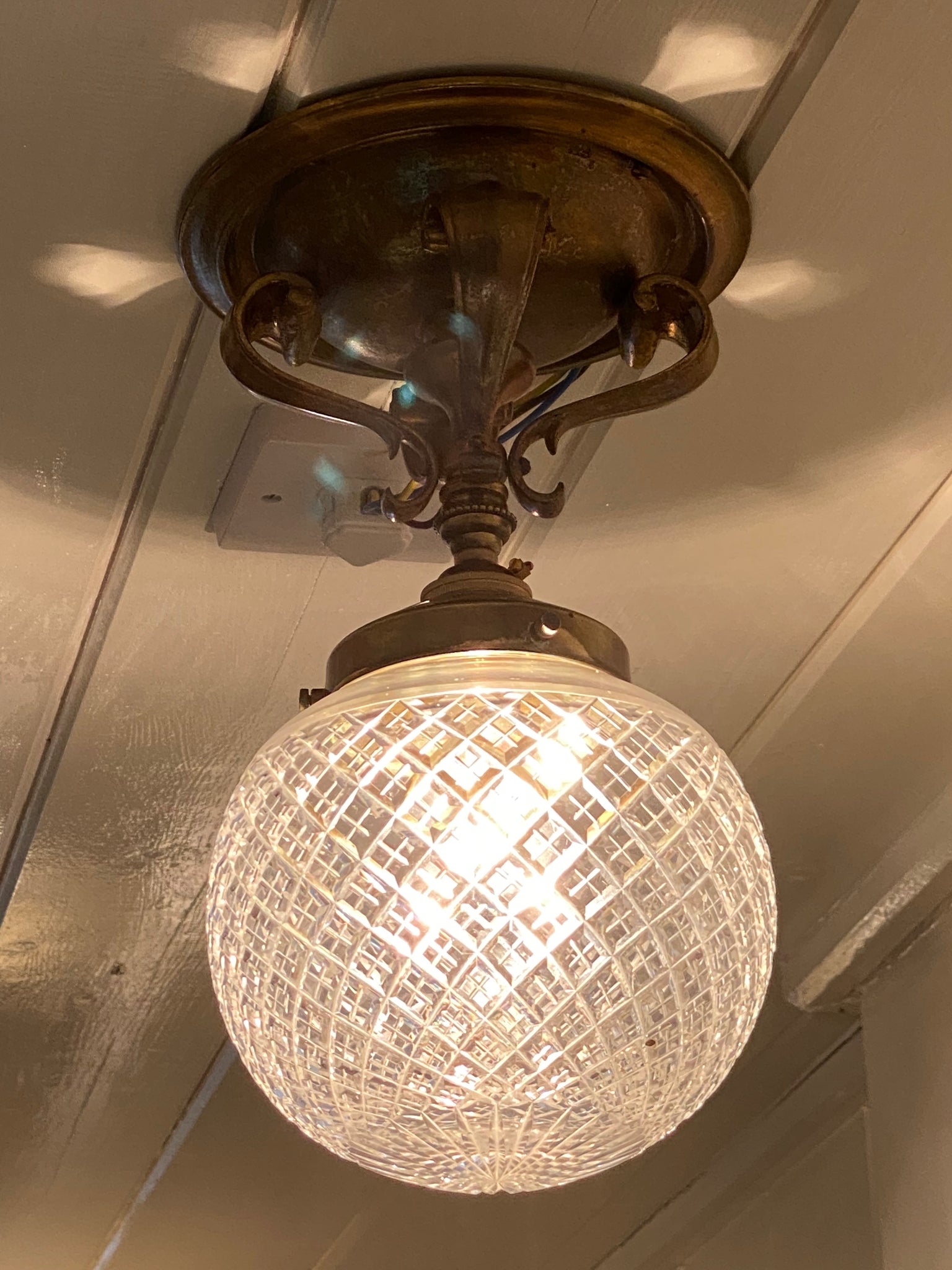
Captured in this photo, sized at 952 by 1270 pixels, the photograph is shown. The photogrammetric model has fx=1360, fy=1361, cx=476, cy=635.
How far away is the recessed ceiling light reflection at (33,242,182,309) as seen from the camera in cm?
73

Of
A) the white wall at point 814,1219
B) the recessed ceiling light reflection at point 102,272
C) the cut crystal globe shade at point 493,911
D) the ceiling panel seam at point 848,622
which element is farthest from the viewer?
the white wall at point 814,1219

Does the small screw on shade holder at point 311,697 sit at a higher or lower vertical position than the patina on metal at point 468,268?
lower

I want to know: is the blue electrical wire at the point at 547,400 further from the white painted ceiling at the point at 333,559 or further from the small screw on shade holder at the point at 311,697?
the small screw on shade holder at the point at 311,697

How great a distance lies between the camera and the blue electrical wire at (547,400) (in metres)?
0.80

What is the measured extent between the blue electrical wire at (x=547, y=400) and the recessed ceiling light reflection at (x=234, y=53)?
24 cm

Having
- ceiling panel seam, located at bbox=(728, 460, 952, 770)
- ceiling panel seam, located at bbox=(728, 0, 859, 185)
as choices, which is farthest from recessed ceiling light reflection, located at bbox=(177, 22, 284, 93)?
ceiling panel seam, located at bbox=(728, 460, 952, 770)

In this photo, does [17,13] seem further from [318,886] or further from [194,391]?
[318,886]

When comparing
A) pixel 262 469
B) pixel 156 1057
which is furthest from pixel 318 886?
pixel 156 1057

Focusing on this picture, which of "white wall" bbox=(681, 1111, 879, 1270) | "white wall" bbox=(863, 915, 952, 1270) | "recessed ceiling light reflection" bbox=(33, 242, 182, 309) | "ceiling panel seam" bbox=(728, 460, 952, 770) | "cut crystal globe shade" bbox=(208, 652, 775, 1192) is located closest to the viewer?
"cut crystal globe shade" bbox=(208, 652, 775, 1192)

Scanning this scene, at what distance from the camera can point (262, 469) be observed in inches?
34.2

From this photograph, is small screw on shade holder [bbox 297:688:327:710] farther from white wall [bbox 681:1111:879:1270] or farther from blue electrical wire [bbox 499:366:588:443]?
white wall [bbox 681:1111:879:1270]

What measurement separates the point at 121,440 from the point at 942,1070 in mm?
883

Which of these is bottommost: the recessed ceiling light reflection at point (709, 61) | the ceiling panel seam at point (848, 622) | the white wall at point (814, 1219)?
the white wall at point (814, 1219)

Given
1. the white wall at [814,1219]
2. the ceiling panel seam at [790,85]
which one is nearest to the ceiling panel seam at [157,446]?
the ceiling panel seam at [790,85]
